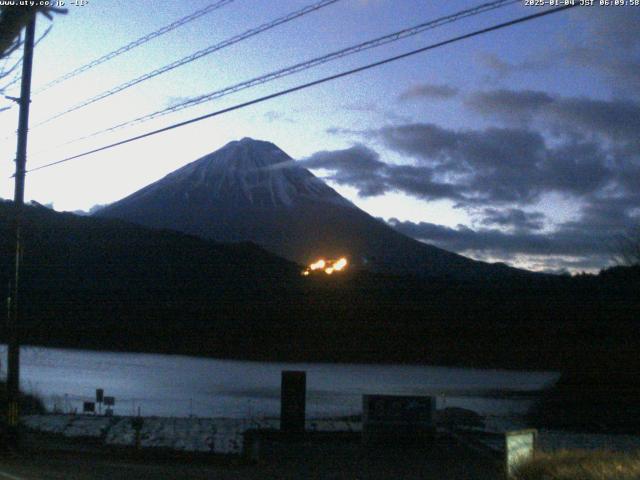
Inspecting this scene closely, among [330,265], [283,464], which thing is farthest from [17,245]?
[330,265]

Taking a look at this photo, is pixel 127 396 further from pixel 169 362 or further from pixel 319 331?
pixel 319 331

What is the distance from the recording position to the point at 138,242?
253ft

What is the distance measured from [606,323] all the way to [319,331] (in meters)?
17.9

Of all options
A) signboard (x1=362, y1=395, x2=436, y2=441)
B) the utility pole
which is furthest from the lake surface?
the utility pole

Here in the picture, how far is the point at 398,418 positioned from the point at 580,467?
14748 millimetres

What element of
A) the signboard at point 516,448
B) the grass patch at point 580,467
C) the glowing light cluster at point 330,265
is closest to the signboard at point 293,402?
the glowing light cluster at point 330,265

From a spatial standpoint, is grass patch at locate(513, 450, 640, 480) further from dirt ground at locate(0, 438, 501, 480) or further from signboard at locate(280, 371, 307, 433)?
signboard at locate(280, 371, 307, 433)

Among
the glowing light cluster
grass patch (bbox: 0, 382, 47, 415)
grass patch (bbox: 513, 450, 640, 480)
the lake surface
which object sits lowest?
grass patch (bbox: 0, 382, 47, 415)

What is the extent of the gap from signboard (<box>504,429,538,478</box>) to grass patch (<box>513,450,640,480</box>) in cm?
14

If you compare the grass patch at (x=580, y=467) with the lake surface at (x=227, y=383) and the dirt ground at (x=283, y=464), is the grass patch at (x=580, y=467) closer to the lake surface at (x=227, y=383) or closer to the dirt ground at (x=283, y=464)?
the dirt ground at (x=283, y=464)

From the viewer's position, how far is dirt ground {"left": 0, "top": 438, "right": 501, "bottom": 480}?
17484 mm

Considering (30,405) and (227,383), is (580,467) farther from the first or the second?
(227,383)

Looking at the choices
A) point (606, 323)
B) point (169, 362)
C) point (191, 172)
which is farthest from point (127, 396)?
point (191, 172)

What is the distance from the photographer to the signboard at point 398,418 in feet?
87.5
